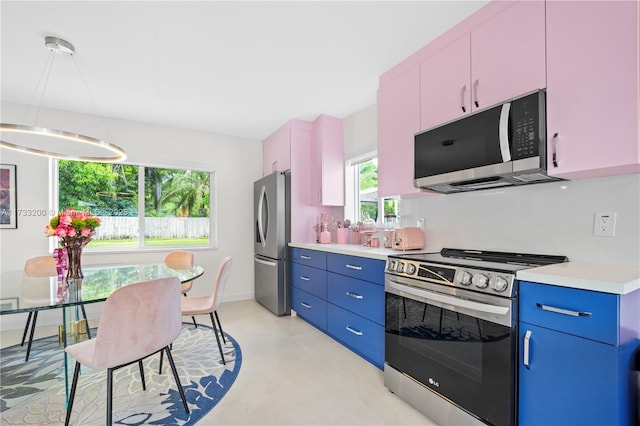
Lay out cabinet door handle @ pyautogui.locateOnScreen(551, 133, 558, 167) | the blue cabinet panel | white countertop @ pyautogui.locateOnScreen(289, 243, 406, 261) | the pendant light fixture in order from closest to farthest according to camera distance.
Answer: the blue cabinet panel < cabinet door handle @ pyautogui.locateOnScreen(551, 133, 558, 167) < the pendant light fixture < white countertop @ pyautogui.locateOnScreen(289, 243, 406, 261)

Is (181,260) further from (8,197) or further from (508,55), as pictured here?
(508,55)

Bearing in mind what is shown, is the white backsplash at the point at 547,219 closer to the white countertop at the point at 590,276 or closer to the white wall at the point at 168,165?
the white countertop at the point at 590,276

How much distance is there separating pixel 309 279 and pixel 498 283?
2128 mm

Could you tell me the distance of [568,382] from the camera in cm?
123

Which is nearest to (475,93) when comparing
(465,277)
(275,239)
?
(465,277)

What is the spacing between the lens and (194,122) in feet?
12.9

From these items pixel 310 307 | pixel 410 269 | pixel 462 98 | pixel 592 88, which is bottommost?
pixel 310 307

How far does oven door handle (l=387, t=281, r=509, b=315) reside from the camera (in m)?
1.42

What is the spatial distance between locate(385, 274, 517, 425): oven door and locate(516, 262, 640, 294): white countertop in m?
0.18

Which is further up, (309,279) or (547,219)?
(547,219)

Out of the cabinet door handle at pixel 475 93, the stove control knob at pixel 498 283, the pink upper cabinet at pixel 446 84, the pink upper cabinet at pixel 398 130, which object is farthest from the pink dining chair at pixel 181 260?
the cabinet door handle at pixel 475 93

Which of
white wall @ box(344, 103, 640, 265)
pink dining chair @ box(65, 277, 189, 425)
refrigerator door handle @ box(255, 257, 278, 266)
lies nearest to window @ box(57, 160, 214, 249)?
refrigerator door handle @ box(255, 257, 278, 266)

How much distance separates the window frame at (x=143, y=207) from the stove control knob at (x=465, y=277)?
11.6ft

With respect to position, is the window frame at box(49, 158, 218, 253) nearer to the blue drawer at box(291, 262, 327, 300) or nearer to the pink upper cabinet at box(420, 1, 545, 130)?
the blue drawer at box(291, 262, 327, 300)
